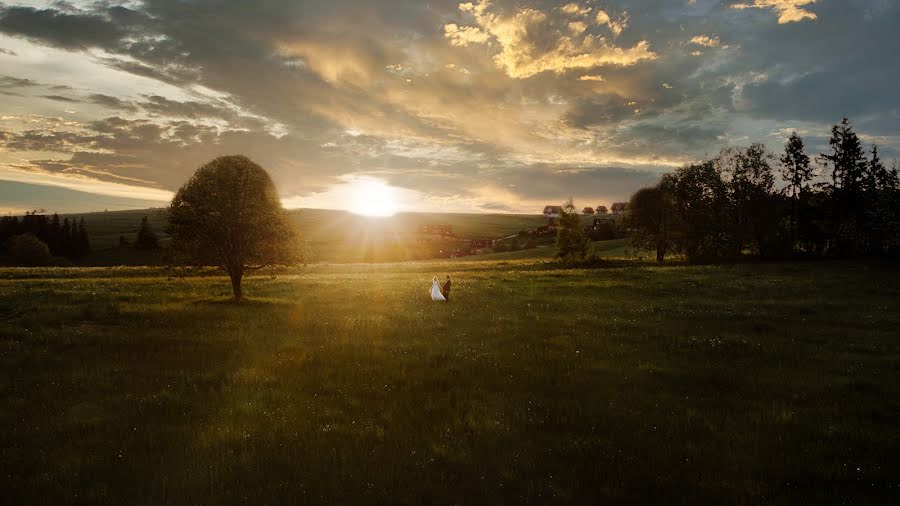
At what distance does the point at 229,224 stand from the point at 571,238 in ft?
161

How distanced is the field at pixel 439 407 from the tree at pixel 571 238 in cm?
4120


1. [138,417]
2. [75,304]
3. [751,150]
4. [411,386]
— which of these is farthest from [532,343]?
[751,150]

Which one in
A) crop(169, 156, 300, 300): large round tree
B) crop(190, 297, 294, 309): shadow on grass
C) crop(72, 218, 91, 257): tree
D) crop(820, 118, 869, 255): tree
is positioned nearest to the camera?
crop(190, 297, 294, 309): shadow on grass

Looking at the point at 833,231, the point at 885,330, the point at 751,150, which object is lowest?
the point at 885,330

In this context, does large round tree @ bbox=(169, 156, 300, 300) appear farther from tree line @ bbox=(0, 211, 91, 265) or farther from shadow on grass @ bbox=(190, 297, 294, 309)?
tree line @ bbox=(0, 211, 91, 265)

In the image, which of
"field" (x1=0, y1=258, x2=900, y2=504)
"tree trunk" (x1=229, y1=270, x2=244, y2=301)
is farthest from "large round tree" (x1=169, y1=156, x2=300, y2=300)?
"field" (x1=0, y1=258, x2=900, y2=504)

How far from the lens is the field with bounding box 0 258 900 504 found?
8844mm

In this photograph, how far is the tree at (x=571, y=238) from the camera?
220ft

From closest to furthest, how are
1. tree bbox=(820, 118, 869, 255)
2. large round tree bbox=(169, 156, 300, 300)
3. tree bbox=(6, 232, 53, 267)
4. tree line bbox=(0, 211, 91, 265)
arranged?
large round tree bbox=(169, 156, 300, 300) → tree bbox=(820, 118, 869, 255) → tree bbox=(6, 232, 53, 267) → tree line bbox=(0, 211, 91, 265)

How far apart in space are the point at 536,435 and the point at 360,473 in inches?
163

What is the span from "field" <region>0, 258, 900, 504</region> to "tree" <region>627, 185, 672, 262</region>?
48102 millimetres

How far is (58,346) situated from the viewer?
17.3 metres

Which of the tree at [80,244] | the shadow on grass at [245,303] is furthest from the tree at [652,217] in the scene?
the tree at [80,244]

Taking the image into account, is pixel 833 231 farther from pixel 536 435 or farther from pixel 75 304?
pixel 75 304
